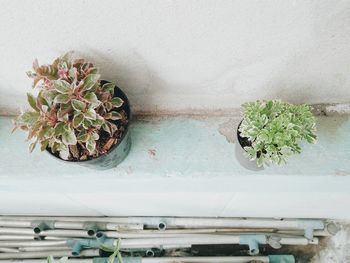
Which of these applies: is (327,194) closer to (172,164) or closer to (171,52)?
(172,164)

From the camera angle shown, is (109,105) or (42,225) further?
(42,225)

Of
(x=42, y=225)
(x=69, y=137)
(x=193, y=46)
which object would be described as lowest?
(x=69, y=137)

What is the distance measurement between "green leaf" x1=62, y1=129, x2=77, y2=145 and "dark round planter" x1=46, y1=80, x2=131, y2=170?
11 cm

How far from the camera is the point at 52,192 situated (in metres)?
1.27

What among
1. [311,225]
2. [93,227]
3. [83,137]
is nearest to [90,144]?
[83,137]

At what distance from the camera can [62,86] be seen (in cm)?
94

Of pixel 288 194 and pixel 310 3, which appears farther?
pixel 288 194

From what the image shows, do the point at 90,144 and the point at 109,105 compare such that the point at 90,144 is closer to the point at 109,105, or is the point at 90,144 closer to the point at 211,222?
the point at 109,105

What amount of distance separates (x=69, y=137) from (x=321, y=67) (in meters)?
0.79

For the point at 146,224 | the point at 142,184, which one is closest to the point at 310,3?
the point at 142,184

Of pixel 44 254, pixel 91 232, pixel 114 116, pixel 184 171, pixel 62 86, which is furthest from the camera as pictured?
pixel 44 254

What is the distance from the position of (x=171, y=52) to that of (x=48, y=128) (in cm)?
41

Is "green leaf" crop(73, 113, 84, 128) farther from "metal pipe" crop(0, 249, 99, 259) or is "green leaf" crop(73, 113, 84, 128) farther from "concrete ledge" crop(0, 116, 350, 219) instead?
"metal pipe" crop(0, 249, 99, 259)

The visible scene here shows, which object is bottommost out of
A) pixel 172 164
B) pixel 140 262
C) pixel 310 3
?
pixel 140 262
